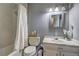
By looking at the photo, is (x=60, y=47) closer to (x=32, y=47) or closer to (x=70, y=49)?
(x=70, y=49)

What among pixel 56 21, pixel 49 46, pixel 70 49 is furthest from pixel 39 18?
pixel 70 49

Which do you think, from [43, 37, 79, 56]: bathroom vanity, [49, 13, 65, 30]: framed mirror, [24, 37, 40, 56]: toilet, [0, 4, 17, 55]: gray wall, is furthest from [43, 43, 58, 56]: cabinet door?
[0, 4, 17, 55]: gray wall

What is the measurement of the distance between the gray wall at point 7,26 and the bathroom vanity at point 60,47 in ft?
1.35

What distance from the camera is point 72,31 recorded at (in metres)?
1.67

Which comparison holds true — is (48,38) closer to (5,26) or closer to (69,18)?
(69,18)

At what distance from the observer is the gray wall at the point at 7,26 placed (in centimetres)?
167

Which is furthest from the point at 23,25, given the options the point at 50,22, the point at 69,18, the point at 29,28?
the point at 69,18

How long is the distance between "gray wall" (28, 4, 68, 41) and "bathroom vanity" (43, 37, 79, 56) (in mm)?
98

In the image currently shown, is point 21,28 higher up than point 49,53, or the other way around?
point 21,28

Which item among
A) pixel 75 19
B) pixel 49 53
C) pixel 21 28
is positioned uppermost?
pixel 75 19

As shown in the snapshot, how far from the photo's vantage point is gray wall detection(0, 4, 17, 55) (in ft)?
5.47

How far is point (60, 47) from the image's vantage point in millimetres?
1670

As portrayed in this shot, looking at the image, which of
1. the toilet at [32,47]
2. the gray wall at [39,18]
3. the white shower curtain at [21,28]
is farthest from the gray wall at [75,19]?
the white shower curtain at [21,28]

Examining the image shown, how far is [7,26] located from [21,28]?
0.17 meters
